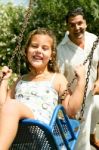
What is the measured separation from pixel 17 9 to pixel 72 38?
23.3m

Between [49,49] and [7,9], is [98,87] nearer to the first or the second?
[49,49]

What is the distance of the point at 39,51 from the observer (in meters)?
3.96

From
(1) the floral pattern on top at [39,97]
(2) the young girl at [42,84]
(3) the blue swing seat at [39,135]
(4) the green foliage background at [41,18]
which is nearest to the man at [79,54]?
(2) the young girl at [42,84]

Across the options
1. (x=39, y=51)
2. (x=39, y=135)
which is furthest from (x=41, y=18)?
(x=39, y=135)

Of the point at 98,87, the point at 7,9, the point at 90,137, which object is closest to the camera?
the point at 98,87

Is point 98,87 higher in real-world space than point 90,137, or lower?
higher

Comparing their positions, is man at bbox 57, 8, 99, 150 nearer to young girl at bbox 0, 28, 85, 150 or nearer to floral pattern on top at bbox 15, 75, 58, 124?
young girl at bbox 0, 28, 85, 150

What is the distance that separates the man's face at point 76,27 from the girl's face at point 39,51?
662 millimetres

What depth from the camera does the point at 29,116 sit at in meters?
3.40

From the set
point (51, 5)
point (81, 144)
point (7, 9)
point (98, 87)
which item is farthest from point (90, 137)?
point (7, 9)

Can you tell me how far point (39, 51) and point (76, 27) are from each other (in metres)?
0.83

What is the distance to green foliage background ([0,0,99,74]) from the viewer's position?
22688 millimetres

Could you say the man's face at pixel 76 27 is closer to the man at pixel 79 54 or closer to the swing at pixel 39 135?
the man at pixel 79 54

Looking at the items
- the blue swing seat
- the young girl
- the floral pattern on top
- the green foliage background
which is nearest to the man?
the young girl
